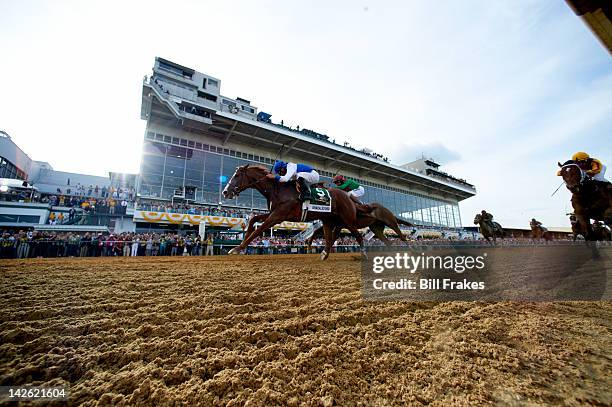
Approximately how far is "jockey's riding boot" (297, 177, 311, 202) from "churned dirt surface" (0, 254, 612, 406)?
10.9 ft

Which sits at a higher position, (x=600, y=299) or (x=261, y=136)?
(x=261, y=136)

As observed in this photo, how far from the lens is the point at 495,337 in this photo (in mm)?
1309

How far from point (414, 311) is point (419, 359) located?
76cm

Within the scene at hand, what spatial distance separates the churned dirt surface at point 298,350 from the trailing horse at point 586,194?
3609 mm

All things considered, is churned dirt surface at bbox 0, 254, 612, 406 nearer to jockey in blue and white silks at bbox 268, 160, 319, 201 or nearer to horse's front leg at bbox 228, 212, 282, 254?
horse's front leg at bbox 228, 212, 282, 254

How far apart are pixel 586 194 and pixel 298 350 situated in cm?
Result: 613

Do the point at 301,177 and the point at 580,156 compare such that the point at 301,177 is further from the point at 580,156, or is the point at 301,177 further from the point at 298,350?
the point at 580,156

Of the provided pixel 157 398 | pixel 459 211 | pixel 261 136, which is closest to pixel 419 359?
pixel 157 398

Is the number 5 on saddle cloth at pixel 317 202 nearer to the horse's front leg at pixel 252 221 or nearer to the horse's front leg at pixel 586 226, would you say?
the horse's front leg at pixel 252 221

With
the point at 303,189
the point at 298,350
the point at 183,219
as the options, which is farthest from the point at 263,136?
the point at 298,350

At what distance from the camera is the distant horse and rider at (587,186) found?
418 cm

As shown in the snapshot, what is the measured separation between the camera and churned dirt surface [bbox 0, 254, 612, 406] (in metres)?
0.83

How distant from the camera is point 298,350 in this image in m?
1.11

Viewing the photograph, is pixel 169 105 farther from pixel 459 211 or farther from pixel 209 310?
pixel 459 211
